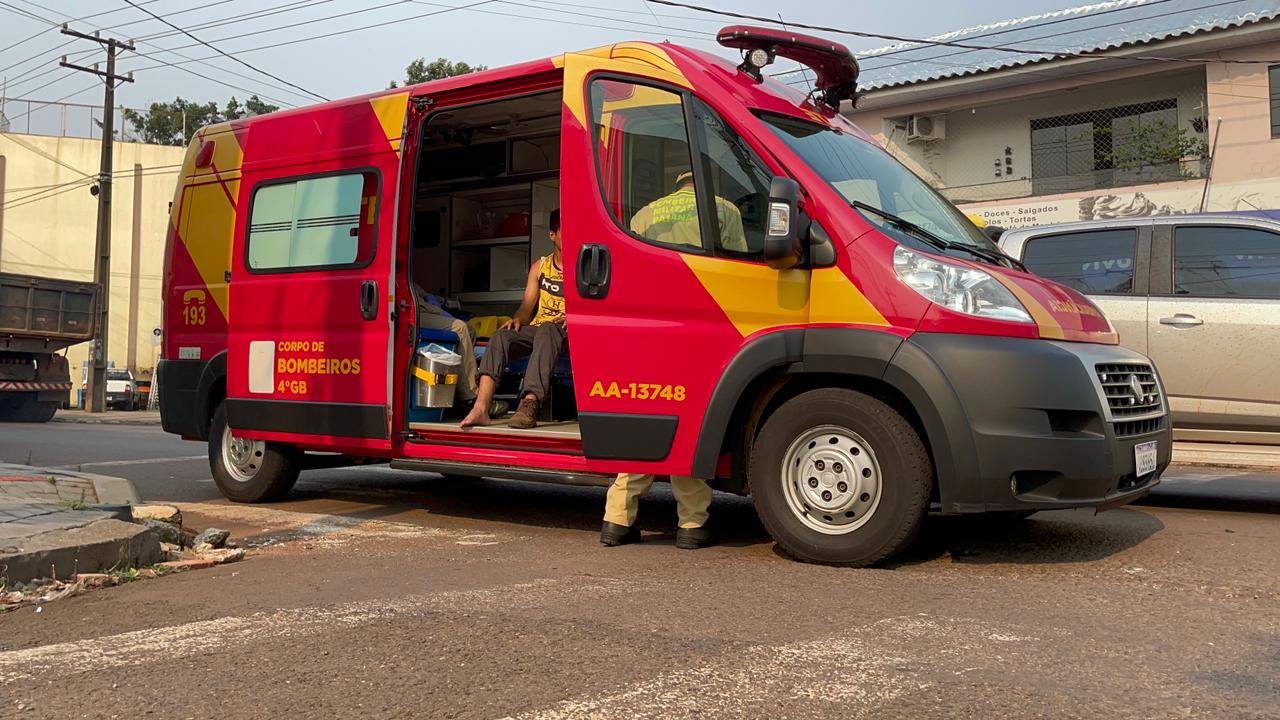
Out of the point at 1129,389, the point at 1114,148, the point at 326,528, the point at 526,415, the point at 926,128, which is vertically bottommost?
the point at 326,528

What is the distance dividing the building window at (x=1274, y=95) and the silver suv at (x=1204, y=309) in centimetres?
1244

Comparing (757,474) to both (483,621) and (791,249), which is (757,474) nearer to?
(791,249)

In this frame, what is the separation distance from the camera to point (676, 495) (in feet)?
17.8

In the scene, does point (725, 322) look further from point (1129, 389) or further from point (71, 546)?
point (71, 546)

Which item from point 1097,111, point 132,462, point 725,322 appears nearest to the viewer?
point 725,322

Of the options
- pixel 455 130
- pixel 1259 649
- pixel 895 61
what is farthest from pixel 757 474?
pixel 895 61

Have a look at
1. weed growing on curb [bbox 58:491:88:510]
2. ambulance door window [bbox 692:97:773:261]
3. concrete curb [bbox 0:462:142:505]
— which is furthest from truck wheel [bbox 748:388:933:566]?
concrete curb [bbox 0:462:142:505]

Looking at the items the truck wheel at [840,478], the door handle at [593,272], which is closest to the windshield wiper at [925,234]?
the truck wheel at [840,478]

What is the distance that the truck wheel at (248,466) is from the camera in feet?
24.4

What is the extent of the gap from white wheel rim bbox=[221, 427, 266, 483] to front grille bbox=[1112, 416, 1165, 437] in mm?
5355

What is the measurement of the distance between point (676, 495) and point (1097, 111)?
679 inches

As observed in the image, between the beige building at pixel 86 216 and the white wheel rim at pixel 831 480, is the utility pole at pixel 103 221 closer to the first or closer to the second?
the beige building at pixel 86 216

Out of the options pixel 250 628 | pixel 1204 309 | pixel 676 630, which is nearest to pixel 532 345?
pixel 250 628

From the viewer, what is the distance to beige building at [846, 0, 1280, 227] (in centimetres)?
1750
